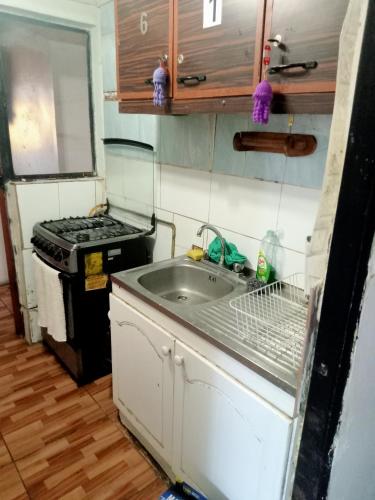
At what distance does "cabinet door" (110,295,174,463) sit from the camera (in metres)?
1.35

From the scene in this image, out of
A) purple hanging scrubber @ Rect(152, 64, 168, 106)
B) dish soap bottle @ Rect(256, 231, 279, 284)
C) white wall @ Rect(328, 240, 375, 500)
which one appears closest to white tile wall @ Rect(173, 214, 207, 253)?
dish soap bottle @ Rect(256, 231, 279, 284)

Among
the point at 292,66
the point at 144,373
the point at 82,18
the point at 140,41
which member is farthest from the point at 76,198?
the point at 292,66

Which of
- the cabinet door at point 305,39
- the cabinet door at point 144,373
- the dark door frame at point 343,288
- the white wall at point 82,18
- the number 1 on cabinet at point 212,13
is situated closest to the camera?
the dark door frame at point 343,288

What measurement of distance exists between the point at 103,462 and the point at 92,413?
0.31m

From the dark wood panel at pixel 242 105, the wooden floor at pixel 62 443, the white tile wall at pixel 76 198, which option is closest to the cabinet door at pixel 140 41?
the dark wood panel at pixel 242 105

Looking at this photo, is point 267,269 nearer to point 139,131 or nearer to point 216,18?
point 216,18

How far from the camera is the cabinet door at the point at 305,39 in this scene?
84 centimetres

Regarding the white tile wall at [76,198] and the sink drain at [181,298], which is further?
the white tile wall at [76,198]

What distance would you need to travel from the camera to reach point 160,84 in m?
1.29

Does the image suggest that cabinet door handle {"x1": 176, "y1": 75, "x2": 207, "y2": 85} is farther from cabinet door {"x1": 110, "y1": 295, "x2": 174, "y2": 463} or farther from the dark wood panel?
cabinet door {"x1": 110, "y1": 295, "x2": 174, "y2": 463}

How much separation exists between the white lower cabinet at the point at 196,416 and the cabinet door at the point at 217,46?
0.88 meters

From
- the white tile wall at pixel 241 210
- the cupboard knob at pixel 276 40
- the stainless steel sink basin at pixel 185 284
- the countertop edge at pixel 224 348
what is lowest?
the stainless steel sink basin at pixel 185 284

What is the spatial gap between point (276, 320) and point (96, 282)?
1.05 meters

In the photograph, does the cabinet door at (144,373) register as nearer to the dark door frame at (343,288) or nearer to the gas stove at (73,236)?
the gas stove at (73,236)
